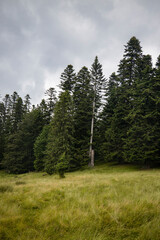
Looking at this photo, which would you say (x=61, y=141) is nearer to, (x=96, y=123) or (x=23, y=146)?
(x=96, y=123)

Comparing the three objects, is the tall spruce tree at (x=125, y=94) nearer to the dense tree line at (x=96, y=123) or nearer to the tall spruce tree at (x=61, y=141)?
the dense tree line at (x=96, y=123)

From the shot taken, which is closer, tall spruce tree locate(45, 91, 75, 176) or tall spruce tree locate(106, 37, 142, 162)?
tall spruce tree locate(45, 91, 75, 176)

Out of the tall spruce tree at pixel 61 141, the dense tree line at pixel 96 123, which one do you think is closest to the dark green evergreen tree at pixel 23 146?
the dense tree line at pixel 96 123

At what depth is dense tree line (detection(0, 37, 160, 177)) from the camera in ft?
52.2

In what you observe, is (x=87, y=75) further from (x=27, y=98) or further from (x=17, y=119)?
(x=27, y=98)

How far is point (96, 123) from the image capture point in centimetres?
2320

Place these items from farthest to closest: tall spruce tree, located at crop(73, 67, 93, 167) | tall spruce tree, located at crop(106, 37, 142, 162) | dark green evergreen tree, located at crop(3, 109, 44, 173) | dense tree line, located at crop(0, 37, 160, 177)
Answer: dark green evergreen tree, located at crop(3, 109, 44, 173)
tall spruce tree, located at crop(73, 67, 93, 167)
tall spruce tree, located at crop(106, 37, 142, 162)
dense tree line, located at crop(0, 37, 160, 177)

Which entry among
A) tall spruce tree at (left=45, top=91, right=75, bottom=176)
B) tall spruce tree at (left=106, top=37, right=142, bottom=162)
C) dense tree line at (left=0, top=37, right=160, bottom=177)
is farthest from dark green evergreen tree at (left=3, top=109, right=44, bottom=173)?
tall spruce tree at (left=106, top=37, right=142, bottom=162)

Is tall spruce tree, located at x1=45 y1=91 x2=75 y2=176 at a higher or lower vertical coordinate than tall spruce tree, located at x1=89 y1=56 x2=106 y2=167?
lower

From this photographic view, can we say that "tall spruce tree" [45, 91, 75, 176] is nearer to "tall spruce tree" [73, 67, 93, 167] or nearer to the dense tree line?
the dense tree line

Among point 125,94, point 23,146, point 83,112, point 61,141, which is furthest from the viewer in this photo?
point 23,146

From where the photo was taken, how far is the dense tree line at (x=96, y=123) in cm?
1592

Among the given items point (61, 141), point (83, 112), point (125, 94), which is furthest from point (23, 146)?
point (125, 94)

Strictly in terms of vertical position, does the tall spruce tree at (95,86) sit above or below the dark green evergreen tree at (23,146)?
above
